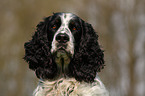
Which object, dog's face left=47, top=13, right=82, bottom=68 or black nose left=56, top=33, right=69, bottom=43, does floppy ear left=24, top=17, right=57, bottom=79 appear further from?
black nose left=56, top=33, right=69, bottom=43

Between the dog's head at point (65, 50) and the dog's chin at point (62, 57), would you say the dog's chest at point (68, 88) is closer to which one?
the dog's head at point (65, 50)

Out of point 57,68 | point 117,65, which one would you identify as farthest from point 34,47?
point 117,65

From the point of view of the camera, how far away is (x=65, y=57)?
7535mm

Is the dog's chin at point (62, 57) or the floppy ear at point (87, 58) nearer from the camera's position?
the dog's chin at point (62, 57)

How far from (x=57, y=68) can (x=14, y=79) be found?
55.7 ft

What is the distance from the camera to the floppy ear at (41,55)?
7750mm

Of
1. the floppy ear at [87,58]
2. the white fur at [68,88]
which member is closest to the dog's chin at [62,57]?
the floppy ear at [87,58]

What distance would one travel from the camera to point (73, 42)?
7.45 meters

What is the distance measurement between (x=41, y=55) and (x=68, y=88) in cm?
85

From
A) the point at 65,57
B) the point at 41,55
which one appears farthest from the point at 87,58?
the point at 41,55

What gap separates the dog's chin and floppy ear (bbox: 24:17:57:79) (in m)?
0.13

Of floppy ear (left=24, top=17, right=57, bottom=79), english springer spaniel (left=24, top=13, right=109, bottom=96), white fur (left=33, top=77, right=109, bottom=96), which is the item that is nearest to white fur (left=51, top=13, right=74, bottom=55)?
english springer spaniel (left=24, top=13, right=109, bottom=96)

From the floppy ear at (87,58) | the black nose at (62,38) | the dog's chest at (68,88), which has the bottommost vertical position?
the dog's chest at (68,88)

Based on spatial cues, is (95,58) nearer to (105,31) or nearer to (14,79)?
(105,31)
